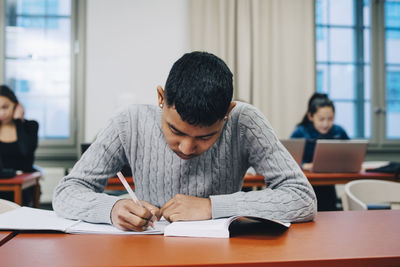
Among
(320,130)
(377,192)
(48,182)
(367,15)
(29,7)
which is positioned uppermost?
(367,15)

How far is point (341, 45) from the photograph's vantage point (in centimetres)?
448

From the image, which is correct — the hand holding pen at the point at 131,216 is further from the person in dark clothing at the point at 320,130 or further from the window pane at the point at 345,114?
the window pane at the point at 345,114

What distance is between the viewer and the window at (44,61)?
3.99 m

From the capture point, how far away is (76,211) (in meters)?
0.95

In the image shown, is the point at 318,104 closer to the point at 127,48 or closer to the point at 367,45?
the point at 367,45

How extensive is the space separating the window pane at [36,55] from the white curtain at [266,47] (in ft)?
4.80

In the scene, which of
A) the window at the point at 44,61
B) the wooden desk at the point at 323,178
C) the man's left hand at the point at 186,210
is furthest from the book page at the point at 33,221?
the window at the point at 44,61

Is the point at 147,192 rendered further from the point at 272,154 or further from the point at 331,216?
the point at 331,216

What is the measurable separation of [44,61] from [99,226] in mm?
3544

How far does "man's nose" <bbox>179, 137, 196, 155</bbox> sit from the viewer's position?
95cm

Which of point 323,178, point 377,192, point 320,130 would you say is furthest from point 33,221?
point 320,130

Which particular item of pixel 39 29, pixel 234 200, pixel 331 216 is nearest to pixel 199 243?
pixel 234 200

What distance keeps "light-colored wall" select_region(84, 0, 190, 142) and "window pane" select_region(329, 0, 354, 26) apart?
67.9 inches

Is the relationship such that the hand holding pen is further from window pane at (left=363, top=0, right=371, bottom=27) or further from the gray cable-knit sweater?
window pane at (left=363, top=0, right=371, bottom=27)
